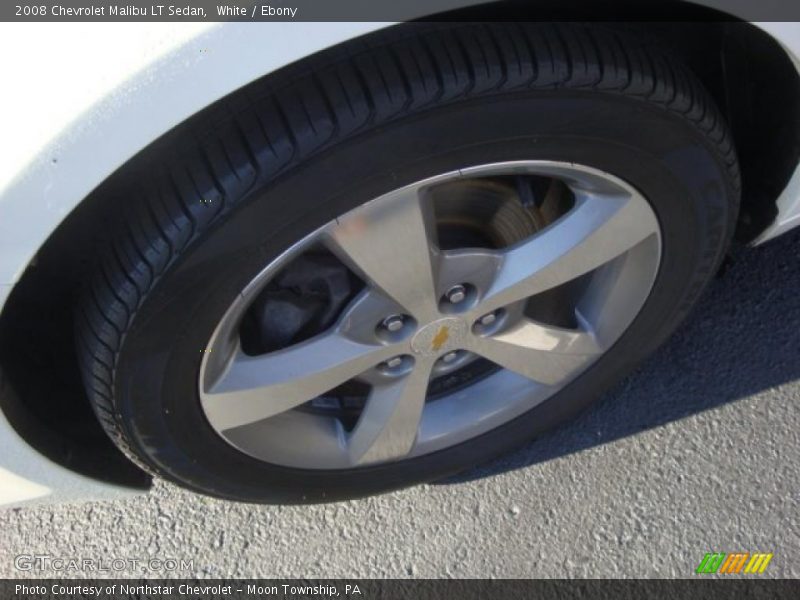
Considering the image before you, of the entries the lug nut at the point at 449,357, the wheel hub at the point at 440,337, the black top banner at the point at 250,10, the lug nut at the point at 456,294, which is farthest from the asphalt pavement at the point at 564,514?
the black top banner at the point at 250,10

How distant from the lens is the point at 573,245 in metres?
1.49

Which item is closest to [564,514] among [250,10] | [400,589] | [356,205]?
[400,589]

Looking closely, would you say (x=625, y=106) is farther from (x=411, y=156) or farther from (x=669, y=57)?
(x=411, y=156)

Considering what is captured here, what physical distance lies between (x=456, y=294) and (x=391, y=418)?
0.29 meters

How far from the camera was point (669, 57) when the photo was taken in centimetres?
140

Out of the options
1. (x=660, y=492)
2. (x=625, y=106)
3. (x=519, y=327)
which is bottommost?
(x=660, y=492)

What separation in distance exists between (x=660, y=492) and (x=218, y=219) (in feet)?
3.78

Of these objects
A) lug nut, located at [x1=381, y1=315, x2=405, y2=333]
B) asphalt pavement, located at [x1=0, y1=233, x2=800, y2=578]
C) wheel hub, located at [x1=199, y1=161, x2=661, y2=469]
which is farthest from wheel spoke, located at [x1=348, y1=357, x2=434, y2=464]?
asphalt pavement, located at [x1=0, y1=233, x2=800, y2=578]

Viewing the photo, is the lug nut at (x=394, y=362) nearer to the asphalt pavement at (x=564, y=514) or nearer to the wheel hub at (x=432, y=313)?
the wheel hub at (x=432, y=313)

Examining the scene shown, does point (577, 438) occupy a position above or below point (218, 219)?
below

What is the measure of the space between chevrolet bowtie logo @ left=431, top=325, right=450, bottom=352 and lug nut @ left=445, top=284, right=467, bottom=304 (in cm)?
5

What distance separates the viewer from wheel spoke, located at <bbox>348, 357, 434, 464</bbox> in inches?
63.7

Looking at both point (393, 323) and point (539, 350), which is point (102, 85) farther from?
point (539, 350)

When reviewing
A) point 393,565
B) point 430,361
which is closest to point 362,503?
point 393,565
